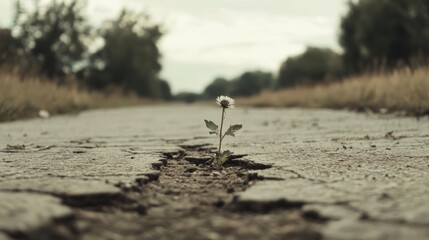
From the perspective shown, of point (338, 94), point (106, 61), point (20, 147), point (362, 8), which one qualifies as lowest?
point (20, 147)

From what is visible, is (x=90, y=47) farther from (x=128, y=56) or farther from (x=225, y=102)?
(x=225, y=102)

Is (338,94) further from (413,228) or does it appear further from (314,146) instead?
(413,228)

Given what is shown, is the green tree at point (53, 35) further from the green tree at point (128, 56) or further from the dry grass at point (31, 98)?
the dry grass at point (31, 98)

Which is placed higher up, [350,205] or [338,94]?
[338,94]

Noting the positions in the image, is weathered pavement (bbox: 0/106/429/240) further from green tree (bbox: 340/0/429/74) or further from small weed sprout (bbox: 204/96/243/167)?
green tree (bbox: 340/0/429/74)

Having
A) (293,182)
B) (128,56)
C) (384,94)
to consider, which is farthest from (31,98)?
(128,56)

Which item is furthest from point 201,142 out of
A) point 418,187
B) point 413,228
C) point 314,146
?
point 413,228

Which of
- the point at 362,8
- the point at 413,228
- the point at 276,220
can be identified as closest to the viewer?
the point at 413,228
